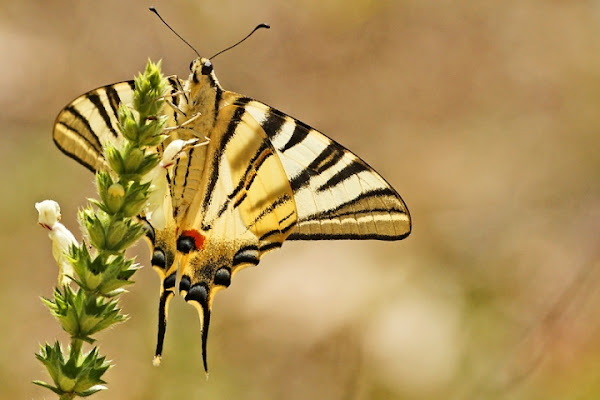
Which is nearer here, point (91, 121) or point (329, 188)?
point (91, 121)

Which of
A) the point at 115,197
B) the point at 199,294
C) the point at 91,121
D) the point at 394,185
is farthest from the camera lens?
the point at 394,185

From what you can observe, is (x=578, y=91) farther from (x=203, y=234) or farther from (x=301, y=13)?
(x=203, y=234)

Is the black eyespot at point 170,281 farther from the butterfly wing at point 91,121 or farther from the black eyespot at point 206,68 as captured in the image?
the black eyespot at point 206,68

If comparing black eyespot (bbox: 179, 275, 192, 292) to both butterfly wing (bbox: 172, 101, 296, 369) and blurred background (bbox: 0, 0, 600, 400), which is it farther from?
blurred background (bbox: 0, 0, 600, 400)

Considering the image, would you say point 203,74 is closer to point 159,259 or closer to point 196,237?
point 196,237

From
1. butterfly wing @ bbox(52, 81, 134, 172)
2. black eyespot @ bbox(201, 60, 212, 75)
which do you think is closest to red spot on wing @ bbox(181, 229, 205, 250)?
butterfly wing @ bbox(52, 81, 134, 172)

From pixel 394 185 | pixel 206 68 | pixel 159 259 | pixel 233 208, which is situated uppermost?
pixel 206 68

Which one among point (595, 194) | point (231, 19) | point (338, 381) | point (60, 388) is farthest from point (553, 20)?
point (60, 388)

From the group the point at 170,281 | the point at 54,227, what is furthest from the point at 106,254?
the point at 170,281

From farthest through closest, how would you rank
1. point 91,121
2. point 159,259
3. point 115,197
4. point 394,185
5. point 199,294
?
point 394,185 < point 199,294 < point 159,259 < point 91,121 < point 115,197
